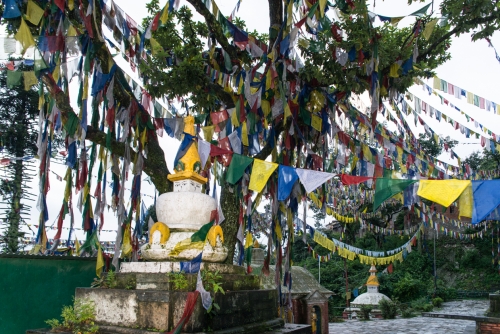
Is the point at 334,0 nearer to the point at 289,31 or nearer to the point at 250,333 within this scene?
the point at 289,31

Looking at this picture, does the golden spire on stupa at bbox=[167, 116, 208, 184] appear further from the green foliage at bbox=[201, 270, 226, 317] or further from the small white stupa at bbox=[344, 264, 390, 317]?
the small white stupa at bbox=[344, 264, 390, 317]

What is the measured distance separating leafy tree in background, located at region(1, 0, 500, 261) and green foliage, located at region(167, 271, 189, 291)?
92.7 inches

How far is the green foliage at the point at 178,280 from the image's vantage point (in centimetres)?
432

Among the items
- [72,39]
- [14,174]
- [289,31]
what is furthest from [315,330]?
[14,174]

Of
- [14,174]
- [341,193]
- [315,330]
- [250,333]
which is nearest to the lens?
[250,333]

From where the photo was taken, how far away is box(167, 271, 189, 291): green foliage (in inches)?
170

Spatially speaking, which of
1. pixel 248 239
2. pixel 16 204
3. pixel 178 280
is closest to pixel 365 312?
pixel 248 239

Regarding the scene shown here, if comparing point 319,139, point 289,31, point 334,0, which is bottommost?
point 319,139

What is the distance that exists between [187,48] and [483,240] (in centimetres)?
2781

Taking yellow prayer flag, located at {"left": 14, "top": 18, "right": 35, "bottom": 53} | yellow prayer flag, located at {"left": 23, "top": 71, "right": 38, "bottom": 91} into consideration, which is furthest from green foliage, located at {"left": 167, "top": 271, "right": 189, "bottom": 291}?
yellow prayer flag, located at {"left": 14, "top": 18, "right": 35, "bottom": 53}

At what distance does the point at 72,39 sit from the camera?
5.36 metres

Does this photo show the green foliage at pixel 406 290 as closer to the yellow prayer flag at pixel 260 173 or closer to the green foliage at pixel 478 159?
the green foliage at pixel 478 159

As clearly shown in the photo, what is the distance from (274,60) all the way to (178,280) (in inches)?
130

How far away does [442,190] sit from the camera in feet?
14.6
